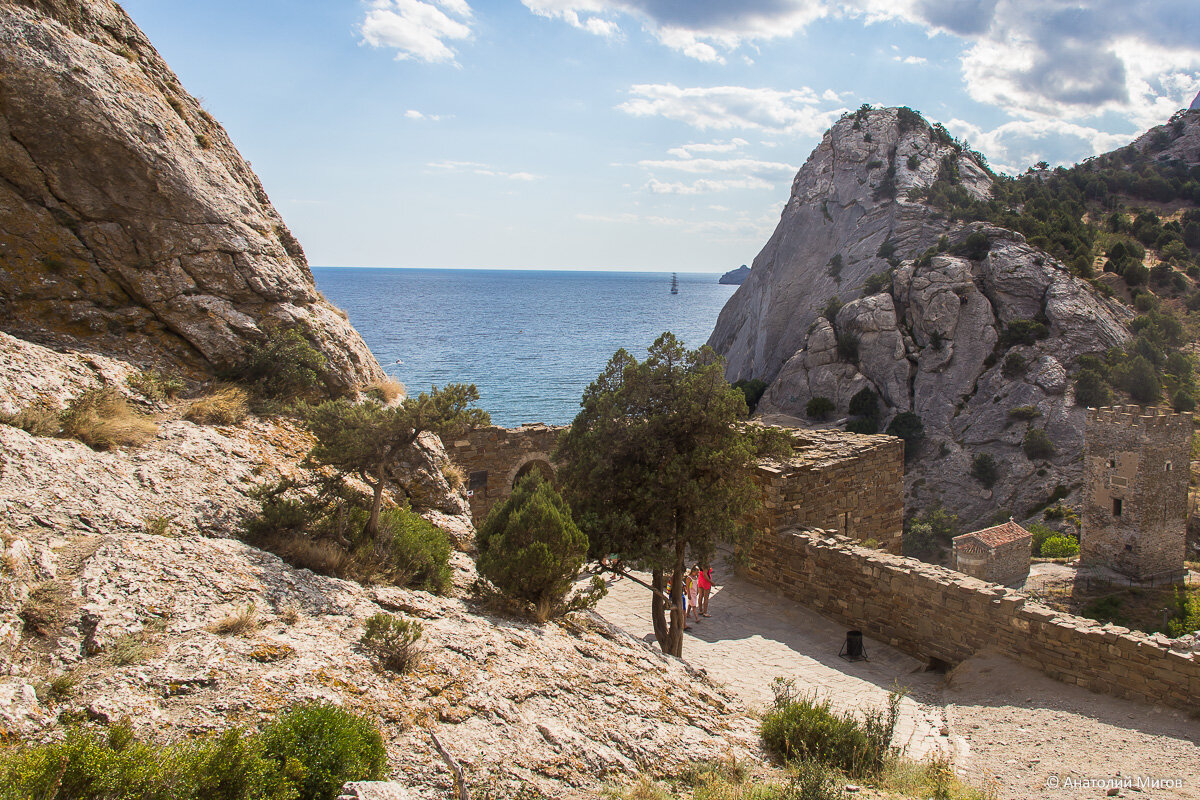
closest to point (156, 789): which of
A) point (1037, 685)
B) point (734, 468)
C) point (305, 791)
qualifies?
point (305, 791)

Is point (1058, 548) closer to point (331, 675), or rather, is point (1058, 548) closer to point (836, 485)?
point (836, 485)

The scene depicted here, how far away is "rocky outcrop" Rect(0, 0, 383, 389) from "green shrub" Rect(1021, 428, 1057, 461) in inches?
1795

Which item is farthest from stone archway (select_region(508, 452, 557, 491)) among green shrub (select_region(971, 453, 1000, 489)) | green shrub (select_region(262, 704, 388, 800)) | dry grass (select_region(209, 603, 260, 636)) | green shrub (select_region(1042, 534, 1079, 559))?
green shrub (select_region(971, 453, 1000, 489))

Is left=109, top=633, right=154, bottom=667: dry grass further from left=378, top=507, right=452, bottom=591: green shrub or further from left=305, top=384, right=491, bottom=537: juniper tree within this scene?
left=305, top=384, right=491, bottom=537: juniper tree

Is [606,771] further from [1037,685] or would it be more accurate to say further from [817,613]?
[817,613]

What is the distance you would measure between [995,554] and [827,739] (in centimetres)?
2239

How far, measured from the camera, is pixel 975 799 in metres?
5.55

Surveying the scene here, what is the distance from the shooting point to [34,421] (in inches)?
244

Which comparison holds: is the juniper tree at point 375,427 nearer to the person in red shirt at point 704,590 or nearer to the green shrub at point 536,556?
the green shrub at point 536,556

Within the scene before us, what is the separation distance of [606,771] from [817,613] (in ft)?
24.4

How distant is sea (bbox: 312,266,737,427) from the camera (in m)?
60.2

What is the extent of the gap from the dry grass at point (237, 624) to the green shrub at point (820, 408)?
173ft

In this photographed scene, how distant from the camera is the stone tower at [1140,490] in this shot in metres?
28.1

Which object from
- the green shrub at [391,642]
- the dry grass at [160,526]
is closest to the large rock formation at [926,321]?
the green shrub at [391,642]
